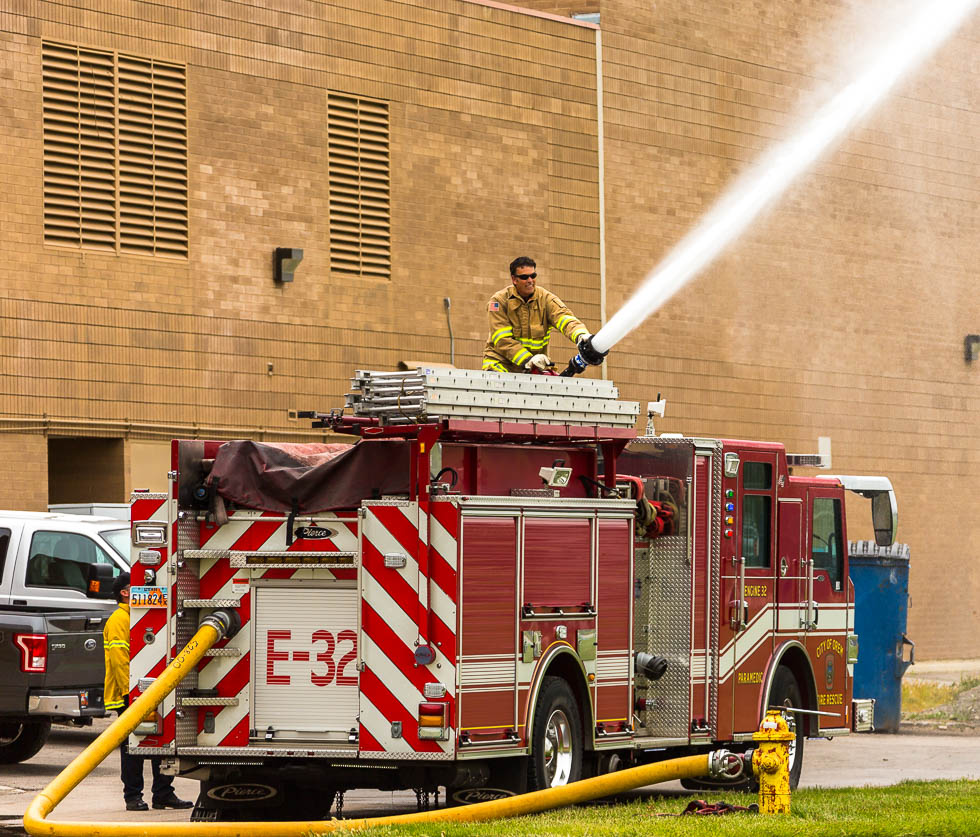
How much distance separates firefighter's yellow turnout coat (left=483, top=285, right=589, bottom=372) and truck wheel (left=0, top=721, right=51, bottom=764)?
18.1ft

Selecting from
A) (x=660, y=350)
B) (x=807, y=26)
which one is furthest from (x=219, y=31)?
(x=807, y=26)

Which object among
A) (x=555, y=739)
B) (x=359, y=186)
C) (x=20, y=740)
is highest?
(x=359, y=186)

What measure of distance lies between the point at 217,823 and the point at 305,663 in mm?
1262

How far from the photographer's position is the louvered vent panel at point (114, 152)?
2383 centimetres

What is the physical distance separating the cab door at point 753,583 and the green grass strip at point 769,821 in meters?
1.10

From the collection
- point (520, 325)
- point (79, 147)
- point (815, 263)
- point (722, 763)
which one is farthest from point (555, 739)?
point (815, 263)

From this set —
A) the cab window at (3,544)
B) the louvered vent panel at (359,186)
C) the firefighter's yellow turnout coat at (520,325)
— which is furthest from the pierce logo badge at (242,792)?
the louvered vent panel at (359,186)

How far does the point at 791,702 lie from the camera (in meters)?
14.7

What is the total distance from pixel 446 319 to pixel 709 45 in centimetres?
767

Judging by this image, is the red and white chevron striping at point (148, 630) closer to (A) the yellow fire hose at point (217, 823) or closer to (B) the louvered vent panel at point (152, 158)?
(A) the yellow fire hose at point (217, 823)

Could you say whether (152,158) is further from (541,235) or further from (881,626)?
(881,626)

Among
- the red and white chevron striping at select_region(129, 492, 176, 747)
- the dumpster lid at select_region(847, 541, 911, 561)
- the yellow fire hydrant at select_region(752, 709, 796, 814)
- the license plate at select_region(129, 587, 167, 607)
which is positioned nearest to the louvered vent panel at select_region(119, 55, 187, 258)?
the dumpster lid at select_region(847, 541, 911, 561)

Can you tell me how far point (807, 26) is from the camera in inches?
1350

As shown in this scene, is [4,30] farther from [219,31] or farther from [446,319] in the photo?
[446,319]
